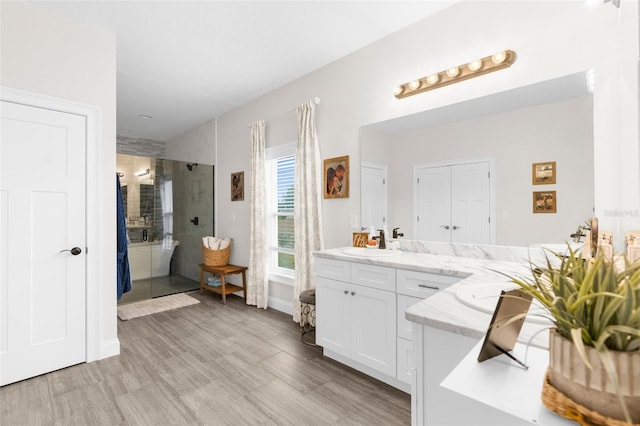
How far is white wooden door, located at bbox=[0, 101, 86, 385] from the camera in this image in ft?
7.02

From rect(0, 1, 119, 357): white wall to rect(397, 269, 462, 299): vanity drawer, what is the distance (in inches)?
92.9

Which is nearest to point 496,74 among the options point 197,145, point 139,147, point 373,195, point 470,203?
point 470,203

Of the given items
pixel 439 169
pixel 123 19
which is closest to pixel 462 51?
pixel 439 169

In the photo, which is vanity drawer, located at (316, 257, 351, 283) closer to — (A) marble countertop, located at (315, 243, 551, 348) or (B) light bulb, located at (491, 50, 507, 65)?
(A) marble countertop, located at (315, 243, 551, 348)

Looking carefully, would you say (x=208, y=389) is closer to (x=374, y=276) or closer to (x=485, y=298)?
(x=374, y=276)

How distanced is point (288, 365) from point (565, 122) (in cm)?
248

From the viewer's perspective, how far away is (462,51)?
221cm

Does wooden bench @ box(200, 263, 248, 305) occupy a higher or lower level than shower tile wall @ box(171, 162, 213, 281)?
lower

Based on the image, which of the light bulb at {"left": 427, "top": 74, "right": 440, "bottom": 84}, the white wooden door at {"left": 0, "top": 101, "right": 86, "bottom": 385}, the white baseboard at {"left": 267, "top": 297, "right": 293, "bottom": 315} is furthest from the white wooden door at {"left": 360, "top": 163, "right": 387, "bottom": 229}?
the white wooden door at {"left": 0, "top": 101, "right": 86, "bottom": 385}

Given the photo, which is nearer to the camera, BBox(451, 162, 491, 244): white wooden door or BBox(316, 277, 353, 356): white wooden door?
BBox(451, 162, 491, 244): white wooden door

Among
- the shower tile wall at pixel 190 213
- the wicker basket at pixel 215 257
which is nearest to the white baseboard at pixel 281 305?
the wicker basket at pixel 215 257

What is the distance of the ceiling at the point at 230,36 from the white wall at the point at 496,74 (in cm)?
17

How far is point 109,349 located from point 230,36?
2.84 m

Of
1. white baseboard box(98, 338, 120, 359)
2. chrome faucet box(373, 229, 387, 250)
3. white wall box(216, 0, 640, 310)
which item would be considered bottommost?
white baseboard box(98, 338, 120, 359)
